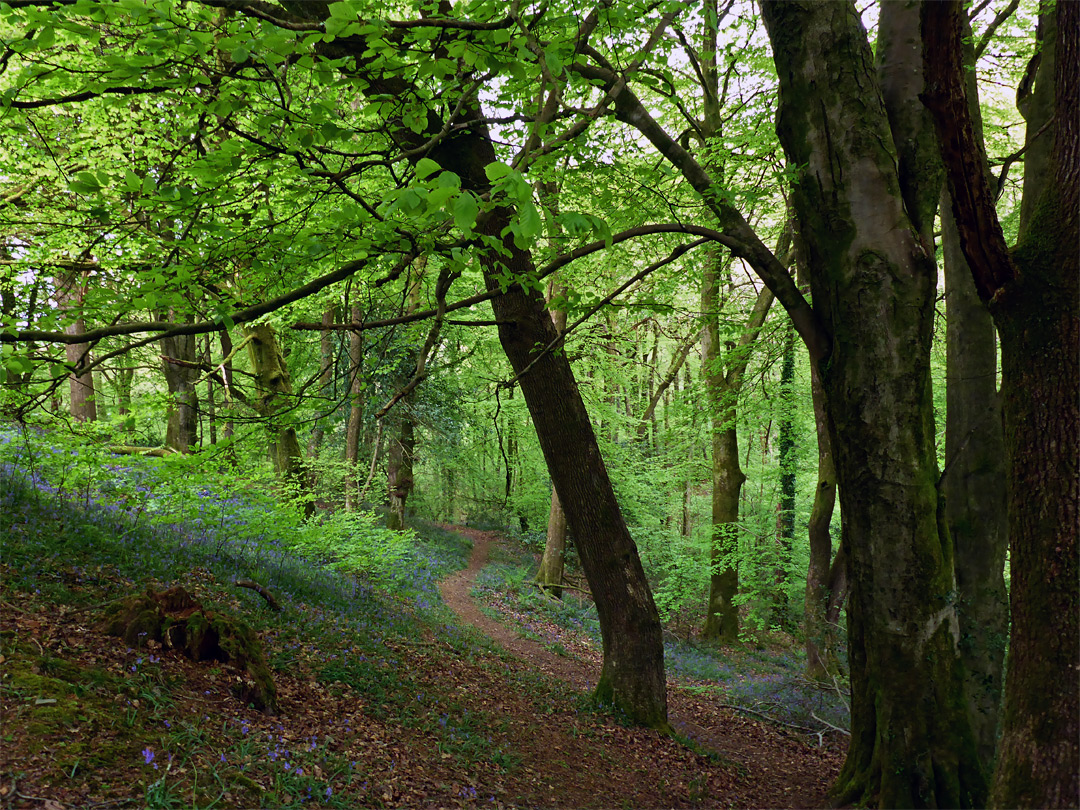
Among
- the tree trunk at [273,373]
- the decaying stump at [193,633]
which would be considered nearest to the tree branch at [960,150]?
Answer: the decaying stump at [193,633]

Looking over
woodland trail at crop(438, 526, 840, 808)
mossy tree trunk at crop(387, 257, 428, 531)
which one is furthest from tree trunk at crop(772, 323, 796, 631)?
mossy tree trunk at crop(387, 257, 428, 531)

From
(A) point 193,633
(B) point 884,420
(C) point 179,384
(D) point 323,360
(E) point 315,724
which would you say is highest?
(D) point 323,360

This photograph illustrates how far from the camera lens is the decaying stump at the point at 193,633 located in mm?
4267

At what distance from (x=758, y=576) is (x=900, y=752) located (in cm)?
1377

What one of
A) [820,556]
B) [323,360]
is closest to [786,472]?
[820,556]

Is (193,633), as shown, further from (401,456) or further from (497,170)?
(401,456)

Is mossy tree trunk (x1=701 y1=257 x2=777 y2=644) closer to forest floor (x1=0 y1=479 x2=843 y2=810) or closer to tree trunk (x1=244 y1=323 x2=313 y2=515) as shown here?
forest floor (x1=0 y1=479 x2=843 y2=810)

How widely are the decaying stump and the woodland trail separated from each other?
450cm

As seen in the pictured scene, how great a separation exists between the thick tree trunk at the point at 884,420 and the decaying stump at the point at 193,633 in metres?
4.59

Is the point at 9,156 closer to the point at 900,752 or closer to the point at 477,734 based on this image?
the point at 477,734

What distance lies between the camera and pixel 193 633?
175 inches

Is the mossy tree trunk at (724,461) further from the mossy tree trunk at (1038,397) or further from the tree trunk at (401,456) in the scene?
the tree trunk at (401,456)

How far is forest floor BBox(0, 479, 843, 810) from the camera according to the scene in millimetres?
3006

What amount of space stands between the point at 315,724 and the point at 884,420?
4.84m
